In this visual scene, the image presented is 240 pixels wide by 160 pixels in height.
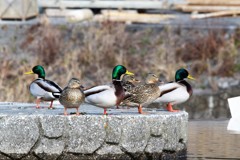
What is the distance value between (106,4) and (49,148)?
17.4 metres

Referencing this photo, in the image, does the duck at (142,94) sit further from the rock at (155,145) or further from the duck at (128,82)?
the rock at (155,145)

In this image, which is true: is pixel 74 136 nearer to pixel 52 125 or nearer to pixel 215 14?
pixel 52 125

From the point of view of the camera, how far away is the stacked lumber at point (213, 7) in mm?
30758

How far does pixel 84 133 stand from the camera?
44.7 feet

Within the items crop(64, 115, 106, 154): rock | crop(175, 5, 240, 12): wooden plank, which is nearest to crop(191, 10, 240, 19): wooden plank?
crop(175, 5, 240, 12): wooden plank

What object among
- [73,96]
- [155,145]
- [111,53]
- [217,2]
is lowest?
[155,145]

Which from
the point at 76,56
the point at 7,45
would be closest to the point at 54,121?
the point at 76,56

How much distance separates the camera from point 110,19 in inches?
1136

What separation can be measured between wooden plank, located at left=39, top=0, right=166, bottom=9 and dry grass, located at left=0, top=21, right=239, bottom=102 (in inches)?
92.5

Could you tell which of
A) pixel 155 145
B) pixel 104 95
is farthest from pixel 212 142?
pixel 104 95

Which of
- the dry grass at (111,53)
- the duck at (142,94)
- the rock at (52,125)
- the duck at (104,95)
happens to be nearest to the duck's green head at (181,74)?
the duck at (142,94)

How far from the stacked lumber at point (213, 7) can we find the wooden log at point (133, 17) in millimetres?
820

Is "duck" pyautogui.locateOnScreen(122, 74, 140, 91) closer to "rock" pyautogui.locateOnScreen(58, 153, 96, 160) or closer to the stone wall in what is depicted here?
the stone wall

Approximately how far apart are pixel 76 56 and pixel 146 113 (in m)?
11.8
